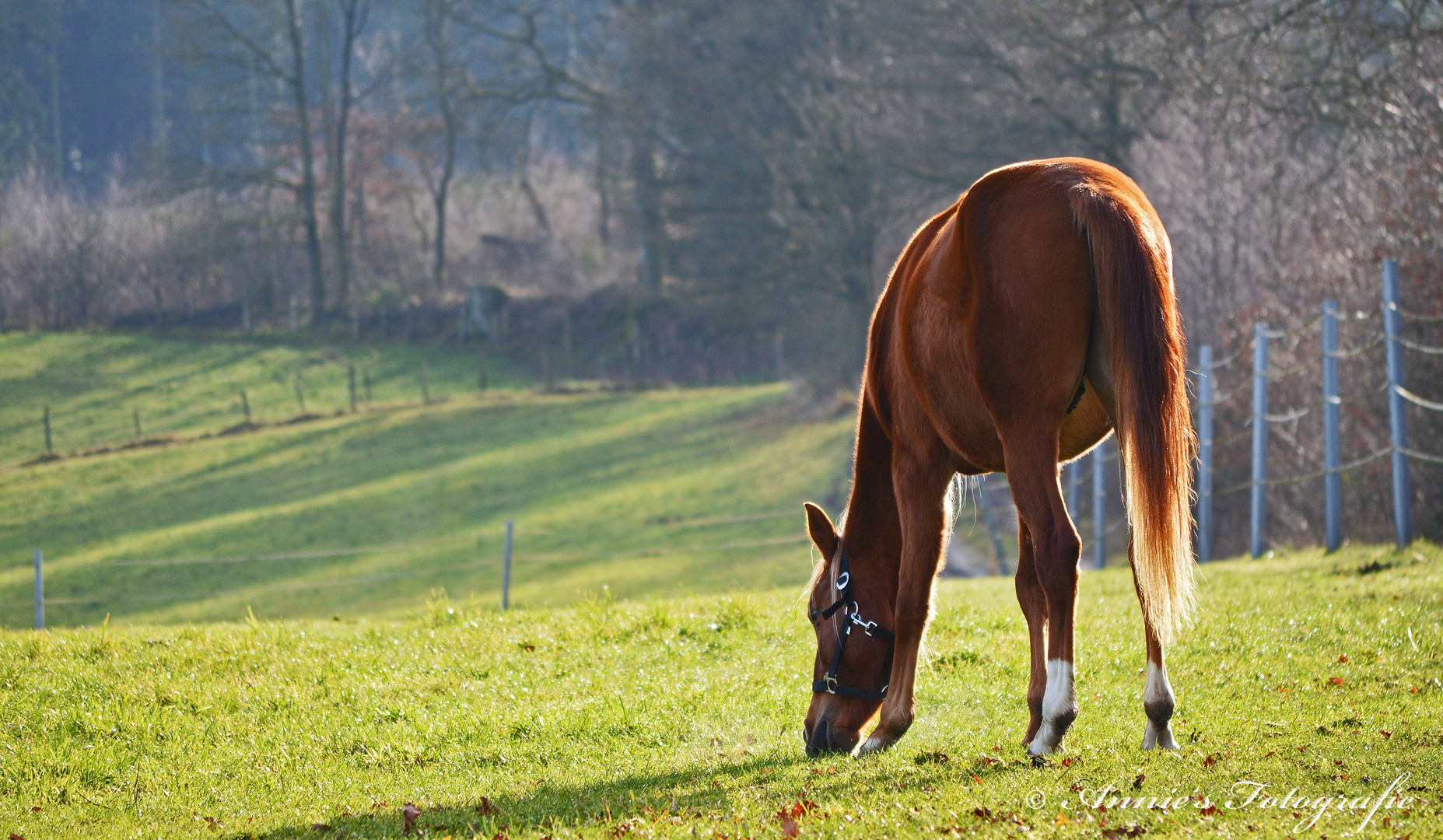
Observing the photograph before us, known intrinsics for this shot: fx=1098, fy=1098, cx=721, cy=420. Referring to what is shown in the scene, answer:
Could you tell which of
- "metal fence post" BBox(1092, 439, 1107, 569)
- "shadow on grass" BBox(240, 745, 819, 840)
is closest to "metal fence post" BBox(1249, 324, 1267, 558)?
"metal fence post" BBox(1092, 439, 1107, 569)

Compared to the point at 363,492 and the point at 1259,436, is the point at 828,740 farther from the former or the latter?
the point at 363,492

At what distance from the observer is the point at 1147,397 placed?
11.7ft

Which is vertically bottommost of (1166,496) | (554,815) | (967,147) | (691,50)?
(554,815)

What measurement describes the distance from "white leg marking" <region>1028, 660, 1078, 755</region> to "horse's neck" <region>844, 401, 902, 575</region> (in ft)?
3.00

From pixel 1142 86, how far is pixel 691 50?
1639 cm

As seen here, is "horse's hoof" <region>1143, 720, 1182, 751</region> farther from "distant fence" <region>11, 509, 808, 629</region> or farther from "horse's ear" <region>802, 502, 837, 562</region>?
"distant fence" <region>11, 509, 808, 629</region>

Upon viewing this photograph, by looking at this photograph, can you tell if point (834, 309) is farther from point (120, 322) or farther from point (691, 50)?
point (120, 322)

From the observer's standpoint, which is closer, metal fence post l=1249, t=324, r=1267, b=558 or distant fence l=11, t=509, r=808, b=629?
metal fence post l=1249, t=324, r=1267, b=558

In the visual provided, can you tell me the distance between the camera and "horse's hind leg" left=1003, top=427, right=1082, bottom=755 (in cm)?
369

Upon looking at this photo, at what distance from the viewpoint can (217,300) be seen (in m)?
28.5

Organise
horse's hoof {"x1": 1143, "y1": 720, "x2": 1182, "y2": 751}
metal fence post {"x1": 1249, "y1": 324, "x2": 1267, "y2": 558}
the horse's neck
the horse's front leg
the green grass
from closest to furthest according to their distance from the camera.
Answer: the green grass < horse's hoof {"x1": 1143, "y1": 720, "x2": 1182, "y2": 751} < the horse's front leg < the horse's neck < metal fence post {"x1": 1249, "y1": 324, "x2": 1267, "y2": 558}

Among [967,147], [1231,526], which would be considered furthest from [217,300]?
[1231,526]

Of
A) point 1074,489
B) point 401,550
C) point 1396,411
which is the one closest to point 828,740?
point 1396,411

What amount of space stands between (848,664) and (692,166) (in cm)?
3180
